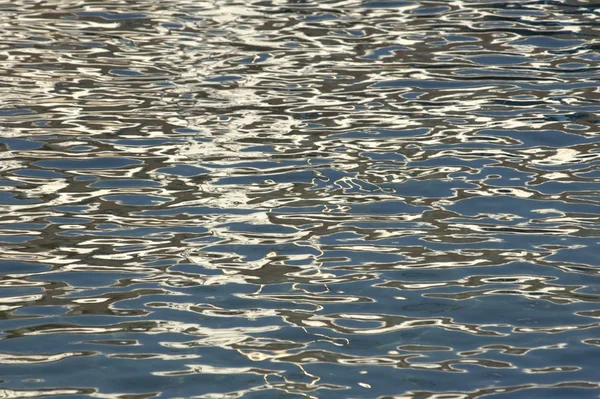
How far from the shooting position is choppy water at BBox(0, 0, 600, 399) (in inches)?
207

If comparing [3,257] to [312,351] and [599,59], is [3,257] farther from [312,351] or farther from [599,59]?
[599,59]

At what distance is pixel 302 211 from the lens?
731 centimetres

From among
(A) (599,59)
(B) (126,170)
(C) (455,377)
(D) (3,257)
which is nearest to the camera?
(C) (455,377)

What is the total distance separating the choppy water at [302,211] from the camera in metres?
5.25

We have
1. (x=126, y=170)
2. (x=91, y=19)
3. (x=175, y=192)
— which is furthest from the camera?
(x=91, y=19)

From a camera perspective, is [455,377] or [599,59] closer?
[455,377]

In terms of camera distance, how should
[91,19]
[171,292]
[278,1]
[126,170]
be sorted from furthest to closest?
[278,1] → [91,19] → [126,170] → [171,292]

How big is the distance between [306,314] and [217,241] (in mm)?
1237

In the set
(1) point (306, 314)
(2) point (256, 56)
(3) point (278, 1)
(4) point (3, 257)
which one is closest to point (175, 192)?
(4) point (3, 257)

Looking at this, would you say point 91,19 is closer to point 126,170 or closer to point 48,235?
point 126,170

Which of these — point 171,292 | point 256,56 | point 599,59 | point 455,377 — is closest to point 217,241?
point 171,292

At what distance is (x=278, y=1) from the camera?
14.2 metres

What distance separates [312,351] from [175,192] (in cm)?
268

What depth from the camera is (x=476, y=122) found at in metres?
9.23
